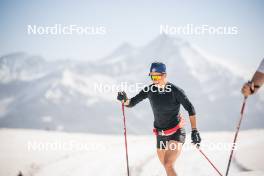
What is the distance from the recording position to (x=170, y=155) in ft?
20.0

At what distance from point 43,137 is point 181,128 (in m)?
25.3

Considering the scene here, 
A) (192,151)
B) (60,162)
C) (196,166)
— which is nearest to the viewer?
(196,166)

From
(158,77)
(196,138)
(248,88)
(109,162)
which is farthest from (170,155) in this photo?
(109,162)

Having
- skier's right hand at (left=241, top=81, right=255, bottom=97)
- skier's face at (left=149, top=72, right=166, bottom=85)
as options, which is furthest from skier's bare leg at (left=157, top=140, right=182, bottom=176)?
skier's right hand at (left=241, top=81, right=255, bottom=97)

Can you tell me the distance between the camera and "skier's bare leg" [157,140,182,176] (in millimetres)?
6027

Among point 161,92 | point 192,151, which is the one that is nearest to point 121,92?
point 161,92

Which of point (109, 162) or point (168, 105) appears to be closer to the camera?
point (168, 105)

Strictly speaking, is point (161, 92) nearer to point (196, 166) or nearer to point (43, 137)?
point (196, 166)

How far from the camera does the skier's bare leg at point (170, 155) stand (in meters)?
6.03

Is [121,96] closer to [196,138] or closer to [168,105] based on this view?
[168,105]

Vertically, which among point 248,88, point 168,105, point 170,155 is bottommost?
point 170,155

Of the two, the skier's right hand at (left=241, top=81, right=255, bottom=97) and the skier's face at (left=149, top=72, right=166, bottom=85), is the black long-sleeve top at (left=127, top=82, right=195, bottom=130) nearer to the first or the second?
the skier's face at (left=149, top=72, right=166, bottom=85)

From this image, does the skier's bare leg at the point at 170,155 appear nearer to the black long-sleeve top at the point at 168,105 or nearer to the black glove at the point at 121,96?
the black long-sleeve top at the point at 168,105

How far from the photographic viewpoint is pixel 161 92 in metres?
6.46
